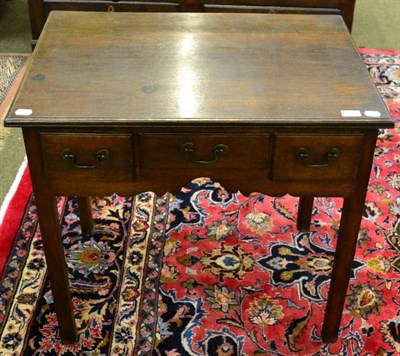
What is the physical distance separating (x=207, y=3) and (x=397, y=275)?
5.26 ft

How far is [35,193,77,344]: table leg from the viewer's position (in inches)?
72.5

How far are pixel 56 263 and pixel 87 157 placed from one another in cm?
39

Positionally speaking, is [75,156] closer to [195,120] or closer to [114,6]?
[195,120]

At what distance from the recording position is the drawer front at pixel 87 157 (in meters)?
1.71

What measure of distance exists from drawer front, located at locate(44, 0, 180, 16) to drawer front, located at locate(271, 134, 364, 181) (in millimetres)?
1700

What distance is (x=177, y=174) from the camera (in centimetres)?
180

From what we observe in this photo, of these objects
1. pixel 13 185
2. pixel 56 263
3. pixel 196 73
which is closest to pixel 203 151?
pixel 196 73

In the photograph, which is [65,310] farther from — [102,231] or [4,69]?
[4,69]

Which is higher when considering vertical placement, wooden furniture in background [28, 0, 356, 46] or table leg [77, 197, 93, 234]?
wooden furniture in background [28, 0, 356, 46]

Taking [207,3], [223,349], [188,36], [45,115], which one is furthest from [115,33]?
[207,3]

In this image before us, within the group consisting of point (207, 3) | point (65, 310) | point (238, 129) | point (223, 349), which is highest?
point (238, 129)

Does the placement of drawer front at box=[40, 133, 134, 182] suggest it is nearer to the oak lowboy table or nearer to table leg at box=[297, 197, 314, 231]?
the oak lowboy table

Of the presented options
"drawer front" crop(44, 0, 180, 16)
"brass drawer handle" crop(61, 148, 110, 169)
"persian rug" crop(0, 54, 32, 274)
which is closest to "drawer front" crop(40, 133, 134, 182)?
"brass drawer handle" crop(61, 148, 110, 169)

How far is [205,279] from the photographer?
2383 millimetres
